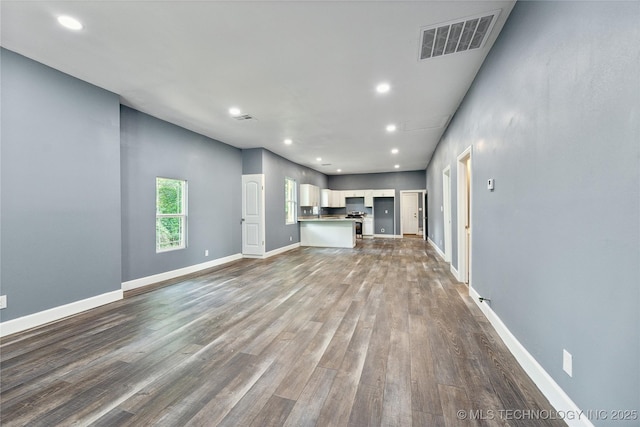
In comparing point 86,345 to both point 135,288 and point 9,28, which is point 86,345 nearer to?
point 135,288

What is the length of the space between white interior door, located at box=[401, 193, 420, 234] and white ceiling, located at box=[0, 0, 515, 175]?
636cm

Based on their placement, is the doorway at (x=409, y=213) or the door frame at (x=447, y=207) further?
the doorway at (x=409, y=213)

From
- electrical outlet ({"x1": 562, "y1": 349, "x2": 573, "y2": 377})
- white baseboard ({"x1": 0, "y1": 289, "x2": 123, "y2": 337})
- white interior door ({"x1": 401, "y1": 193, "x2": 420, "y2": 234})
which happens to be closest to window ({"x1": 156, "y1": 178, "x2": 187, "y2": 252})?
white baseboard ({"x1": 0, "y1": 289, "x2": 123, "y2": 337})

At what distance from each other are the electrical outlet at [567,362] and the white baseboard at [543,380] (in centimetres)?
14

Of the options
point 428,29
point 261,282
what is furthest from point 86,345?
point 428,29

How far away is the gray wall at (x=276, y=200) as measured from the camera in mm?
6645

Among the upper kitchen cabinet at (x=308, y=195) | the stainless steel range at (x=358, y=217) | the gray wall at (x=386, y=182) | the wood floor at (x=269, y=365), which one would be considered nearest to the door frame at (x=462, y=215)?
the wood floor at (x=269, y=365)

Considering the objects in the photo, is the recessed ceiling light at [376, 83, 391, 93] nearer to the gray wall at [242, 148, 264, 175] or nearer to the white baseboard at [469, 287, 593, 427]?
the white baseboard at [469, 287, 593, 427]

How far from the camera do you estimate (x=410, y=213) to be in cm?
1090

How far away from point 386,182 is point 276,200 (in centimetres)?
558

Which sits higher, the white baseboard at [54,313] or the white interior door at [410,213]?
the white interior door at [410,213]

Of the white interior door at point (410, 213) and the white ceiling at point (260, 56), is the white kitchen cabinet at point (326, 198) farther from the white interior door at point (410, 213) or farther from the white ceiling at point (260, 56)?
the white ceiling at point (260, 56)

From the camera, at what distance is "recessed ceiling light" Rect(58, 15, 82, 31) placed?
2096mm

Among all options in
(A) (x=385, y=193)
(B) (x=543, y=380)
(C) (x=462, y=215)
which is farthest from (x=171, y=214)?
(A) (x=385, y=193)
